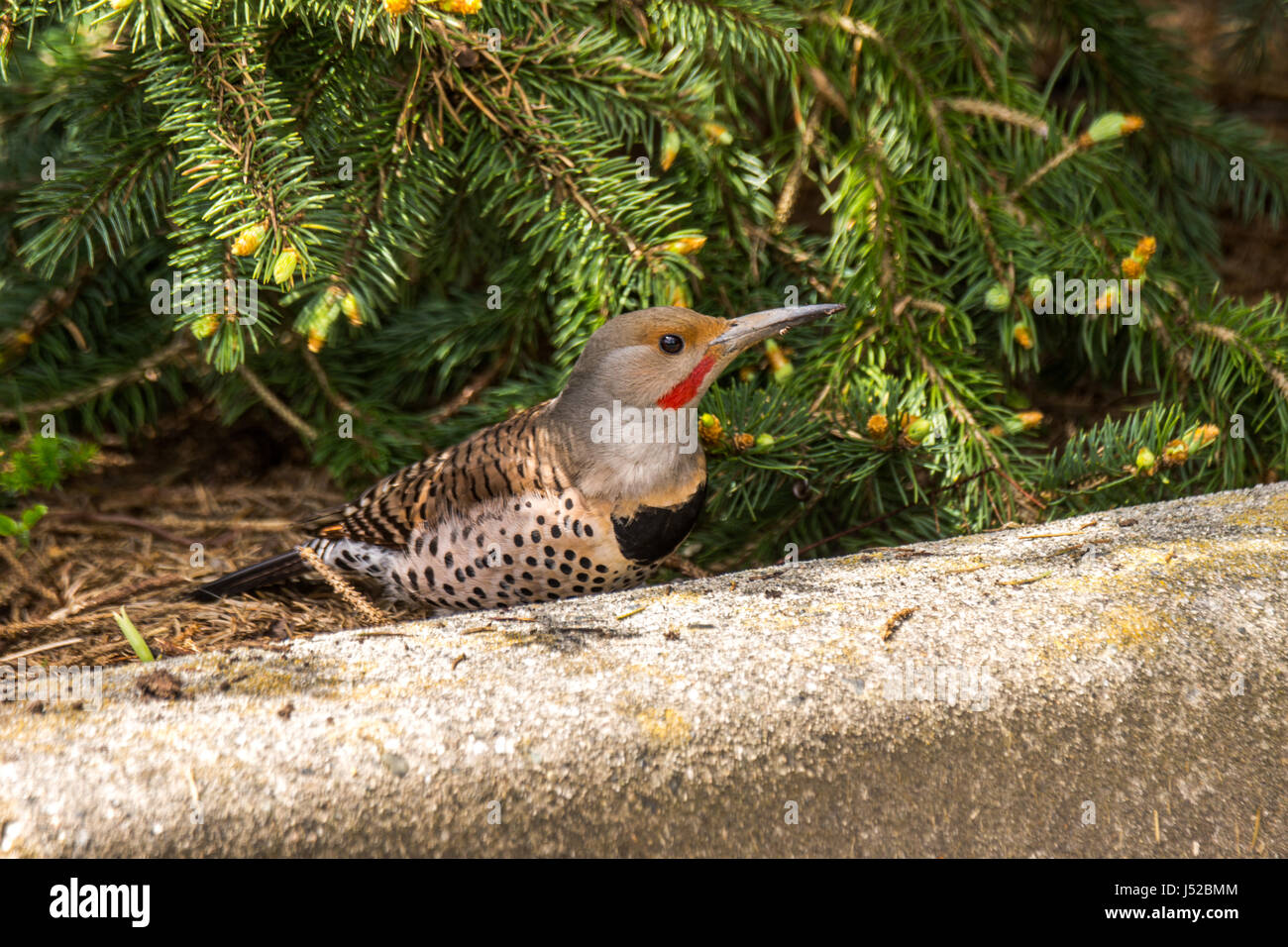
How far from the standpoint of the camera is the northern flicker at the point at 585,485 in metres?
2.61

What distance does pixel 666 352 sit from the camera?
271cm

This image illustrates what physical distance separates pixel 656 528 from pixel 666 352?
1.46ft

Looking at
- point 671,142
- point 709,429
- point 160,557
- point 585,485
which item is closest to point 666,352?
point 709,429

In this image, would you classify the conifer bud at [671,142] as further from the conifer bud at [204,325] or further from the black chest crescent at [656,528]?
the conifer bud at [204,325]

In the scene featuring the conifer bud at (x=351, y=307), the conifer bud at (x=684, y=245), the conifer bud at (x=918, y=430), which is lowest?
the conifer bud at (x=918, y=430)

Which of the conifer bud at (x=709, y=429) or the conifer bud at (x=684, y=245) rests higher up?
the conifer bud at (x=684, y=245)

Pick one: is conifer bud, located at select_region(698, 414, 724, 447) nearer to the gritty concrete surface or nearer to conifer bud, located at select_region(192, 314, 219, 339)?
the gritty concrete surface

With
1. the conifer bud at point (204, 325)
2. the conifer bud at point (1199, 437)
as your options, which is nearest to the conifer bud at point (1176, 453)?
the conifer bud at point (1199, 437)

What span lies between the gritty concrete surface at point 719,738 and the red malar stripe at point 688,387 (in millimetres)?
807

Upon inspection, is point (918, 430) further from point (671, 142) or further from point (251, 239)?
point (251, 239)

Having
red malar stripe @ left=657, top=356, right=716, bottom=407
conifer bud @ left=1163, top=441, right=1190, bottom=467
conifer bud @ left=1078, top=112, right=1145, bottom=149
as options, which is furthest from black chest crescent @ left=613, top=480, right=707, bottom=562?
conifer bud @ left=1078, top=112, right=1145, bottom=149

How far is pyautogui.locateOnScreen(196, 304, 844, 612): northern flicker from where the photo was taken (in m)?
2.61

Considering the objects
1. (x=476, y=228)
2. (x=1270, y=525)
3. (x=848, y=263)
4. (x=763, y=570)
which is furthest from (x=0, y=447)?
(x=1270, y=525)

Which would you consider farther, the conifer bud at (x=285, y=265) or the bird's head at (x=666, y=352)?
the bird's head at (x=666, y=352)
